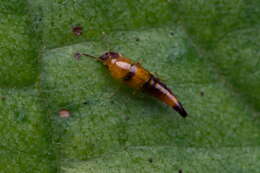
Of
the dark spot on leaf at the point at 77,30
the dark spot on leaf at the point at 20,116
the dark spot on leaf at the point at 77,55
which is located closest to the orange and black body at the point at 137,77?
the dark spot on leaf at the point at 77,55

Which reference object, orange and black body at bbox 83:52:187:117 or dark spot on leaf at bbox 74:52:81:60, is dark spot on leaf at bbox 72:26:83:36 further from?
orange and black body at bbox 83:52:187:117

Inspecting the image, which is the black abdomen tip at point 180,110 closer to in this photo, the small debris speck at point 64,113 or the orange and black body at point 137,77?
the orange and black body at point 137,77

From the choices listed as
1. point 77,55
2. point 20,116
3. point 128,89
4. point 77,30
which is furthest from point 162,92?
point 20,116

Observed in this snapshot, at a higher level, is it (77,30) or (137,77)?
(77,30)

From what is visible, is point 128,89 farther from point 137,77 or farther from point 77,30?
point 77,30

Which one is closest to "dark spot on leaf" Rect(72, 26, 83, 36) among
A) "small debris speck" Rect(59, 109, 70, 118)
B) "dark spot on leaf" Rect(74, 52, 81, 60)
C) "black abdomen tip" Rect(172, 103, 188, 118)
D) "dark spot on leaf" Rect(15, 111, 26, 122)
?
"dark spot on leaf" Rect(74, 52, 81, 60)
